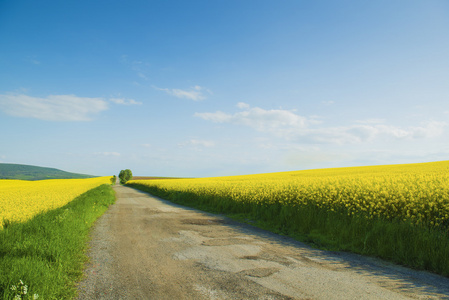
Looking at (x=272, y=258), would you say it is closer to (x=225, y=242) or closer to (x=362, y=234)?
(x=225, y=242)

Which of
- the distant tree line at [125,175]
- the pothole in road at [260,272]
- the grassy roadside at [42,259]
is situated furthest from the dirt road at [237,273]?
the distant tree line at [125,175]

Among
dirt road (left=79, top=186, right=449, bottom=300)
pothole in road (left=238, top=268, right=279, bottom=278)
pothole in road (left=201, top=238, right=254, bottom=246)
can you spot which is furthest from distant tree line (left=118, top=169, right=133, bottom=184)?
pothole in road (left=238, top=268, right=279, bottom=278)

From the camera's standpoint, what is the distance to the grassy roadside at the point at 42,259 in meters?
3.88

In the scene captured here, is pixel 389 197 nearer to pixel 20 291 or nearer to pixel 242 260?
pixel 242 260

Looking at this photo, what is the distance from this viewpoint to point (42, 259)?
5.09 meters

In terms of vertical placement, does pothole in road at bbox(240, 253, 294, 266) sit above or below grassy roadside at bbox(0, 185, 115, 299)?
below

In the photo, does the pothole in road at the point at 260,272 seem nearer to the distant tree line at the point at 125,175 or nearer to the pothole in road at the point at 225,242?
the pothole in road at the point at 225,242

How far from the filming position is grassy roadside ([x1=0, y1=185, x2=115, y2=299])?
388 centimetres

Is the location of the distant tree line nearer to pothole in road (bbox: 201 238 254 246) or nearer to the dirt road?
the dirt road

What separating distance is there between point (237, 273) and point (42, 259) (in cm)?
405

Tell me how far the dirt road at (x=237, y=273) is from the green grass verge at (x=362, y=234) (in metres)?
0.52

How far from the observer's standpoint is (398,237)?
21.5ft

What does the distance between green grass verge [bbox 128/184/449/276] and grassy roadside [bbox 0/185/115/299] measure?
6370 mm

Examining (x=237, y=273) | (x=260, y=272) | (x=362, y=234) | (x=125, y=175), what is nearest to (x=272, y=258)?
(x=260, y=272)
